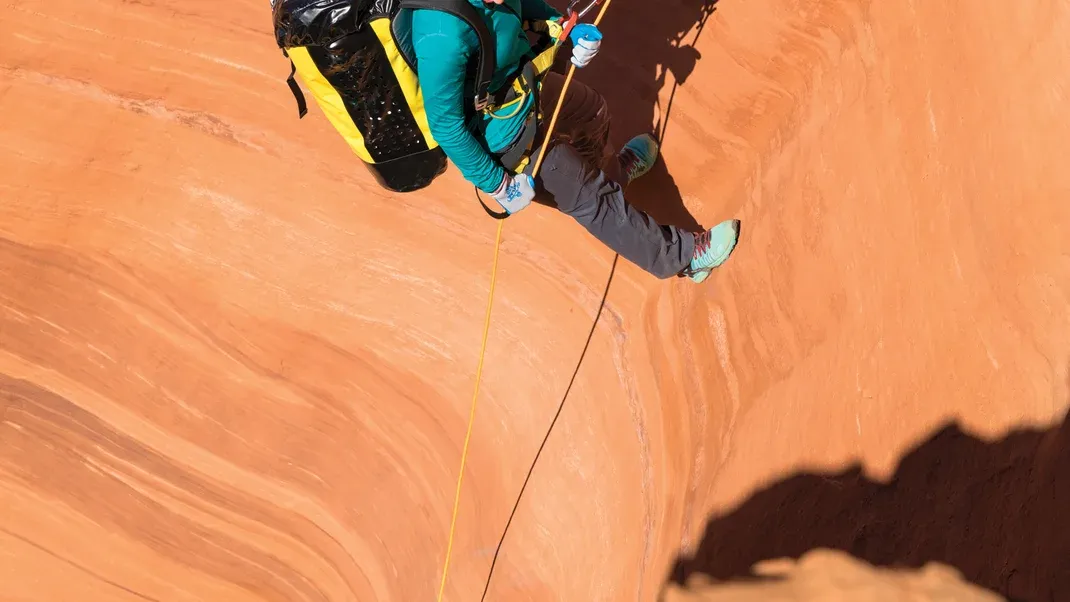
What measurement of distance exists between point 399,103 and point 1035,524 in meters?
1.73

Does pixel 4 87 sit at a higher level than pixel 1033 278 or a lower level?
lower

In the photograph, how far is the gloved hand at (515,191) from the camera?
6.22 feet

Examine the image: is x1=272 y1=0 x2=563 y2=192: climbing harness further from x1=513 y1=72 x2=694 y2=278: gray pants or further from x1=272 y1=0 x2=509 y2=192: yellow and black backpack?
x1=513 y1=72 x2=694 y2=278: gray pants

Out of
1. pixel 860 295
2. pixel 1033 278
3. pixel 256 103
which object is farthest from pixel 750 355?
pixel 256 103

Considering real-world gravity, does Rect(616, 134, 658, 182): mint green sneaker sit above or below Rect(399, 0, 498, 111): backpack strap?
below

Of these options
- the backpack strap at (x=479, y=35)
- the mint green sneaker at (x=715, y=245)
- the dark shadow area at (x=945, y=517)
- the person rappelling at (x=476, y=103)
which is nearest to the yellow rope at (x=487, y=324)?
the person rappelling at (x=476, y=103)

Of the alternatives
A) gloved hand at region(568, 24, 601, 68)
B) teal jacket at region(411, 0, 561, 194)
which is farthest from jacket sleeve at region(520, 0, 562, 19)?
teal jacket at region(411, 0, 561, 194)


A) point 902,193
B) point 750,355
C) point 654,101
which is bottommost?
point 750,355

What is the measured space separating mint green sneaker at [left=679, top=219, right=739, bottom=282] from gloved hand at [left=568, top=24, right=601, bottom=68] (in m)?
0.73

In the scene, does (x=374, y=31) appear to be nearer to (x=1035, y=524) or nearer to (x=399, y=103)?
(x=399, y=103)

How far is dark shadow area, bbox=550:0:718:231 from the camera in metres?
2.66

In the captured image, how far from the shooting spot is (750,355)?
2.22m

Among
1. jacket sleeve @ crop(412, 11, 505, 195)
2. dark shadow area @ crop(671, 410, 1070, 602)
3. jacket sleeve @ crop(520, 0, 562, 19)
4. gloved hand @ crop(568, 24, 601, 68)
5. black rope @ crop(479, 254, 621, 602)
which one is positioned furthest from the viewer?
black rope @ crop(479, 254, 621, 602)

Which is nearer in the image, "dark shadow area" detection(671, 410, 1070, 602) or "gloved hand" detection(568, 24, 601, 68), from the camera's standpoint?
"dark shadow area" detection(671, 410, 1070, 602)
